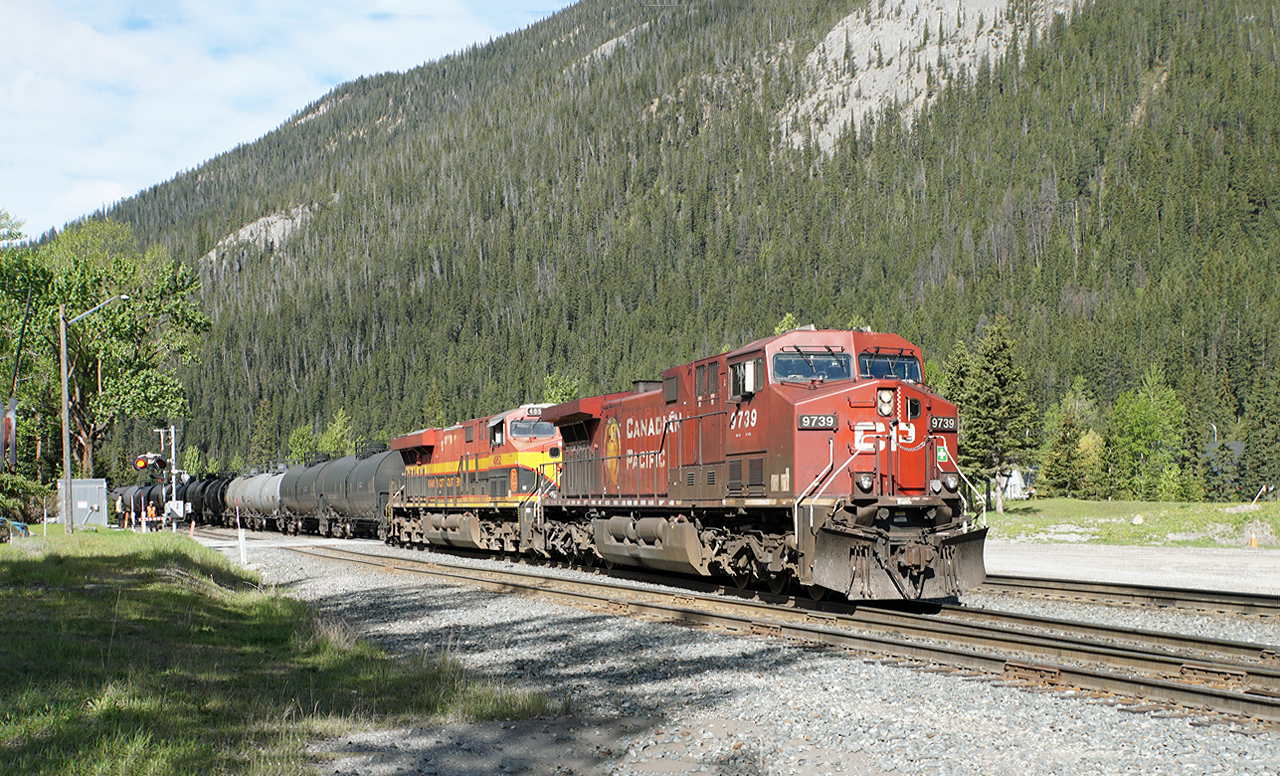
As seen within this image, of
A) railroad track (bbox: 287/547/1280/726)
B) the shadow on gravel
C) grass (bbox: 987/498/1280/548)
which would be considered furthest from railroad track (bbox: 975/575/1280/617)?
grass (bbox: 987/498/1280/548)

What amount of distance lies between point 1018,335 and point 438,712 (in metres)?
160

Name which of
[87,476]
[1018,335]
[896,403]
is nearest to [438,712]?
[896,403]

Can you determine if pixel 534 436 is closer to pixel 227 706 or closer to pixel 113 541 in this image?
pixel 113 541

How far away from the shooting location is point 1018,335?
512 feet

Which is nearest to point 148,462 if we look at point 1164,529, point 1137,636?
point 1164,529

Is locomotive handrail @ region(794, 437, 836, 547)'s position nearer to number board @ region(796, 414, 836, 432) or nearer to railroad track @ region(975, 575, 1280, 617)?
number board @ region(796, 414, 836, 432)

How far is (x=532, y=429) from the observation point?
28.6 meters

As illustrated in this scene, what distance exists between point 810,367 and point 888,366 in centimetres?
133

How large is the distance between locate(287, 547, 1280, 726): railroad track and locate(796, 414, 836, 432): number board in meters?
2.78

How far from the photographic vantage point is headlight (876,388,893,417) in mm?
15352

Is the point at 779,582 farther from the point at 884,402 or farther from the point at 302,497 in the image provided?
the point at 302,497

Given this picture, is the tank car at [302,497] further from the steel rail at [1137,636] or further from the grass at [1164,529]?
the steel rail at [1137,636]

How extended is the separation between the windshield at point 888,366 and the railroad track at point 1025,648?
3.76m

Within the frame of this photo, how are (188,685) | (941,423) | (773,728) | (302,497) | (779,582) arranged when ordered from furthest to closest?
(302,497) → (779,582) → (941,423) → (188,685) → (773,728)
